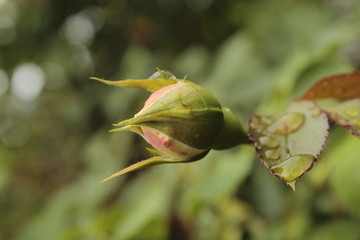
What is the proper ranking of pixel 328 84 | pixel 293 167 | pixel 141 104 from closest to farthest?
1. pixel 293 167
2. pixel 328 84
3. pixel 141 104

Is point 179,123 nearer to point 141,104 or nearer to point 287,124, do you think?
point 287,124

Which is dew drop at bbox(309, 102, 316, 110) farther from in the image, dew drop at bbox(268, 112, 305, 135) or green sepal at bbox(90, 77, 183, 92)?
green sepal at bbox(90, 77, 183, 92)

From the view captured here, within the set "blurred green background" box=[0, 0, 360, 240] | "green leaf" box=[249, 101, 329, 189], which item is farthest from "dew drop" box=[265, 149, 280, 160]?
"blurred green background" box=[0, 0, 360, 240]

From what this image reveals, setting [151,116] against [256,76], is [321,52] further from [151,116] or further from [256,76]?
[151,116]

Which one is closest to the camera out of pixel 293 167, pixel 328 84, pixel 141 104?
pixel 293 167

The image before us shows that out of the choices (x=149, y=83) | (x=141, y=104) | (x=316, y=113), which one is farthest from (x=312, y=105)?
(x=141, y=104)

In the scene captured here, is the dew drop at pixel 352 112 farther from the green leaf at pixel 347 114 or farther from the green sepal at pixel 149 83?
the green sepal at pixel 149 83
